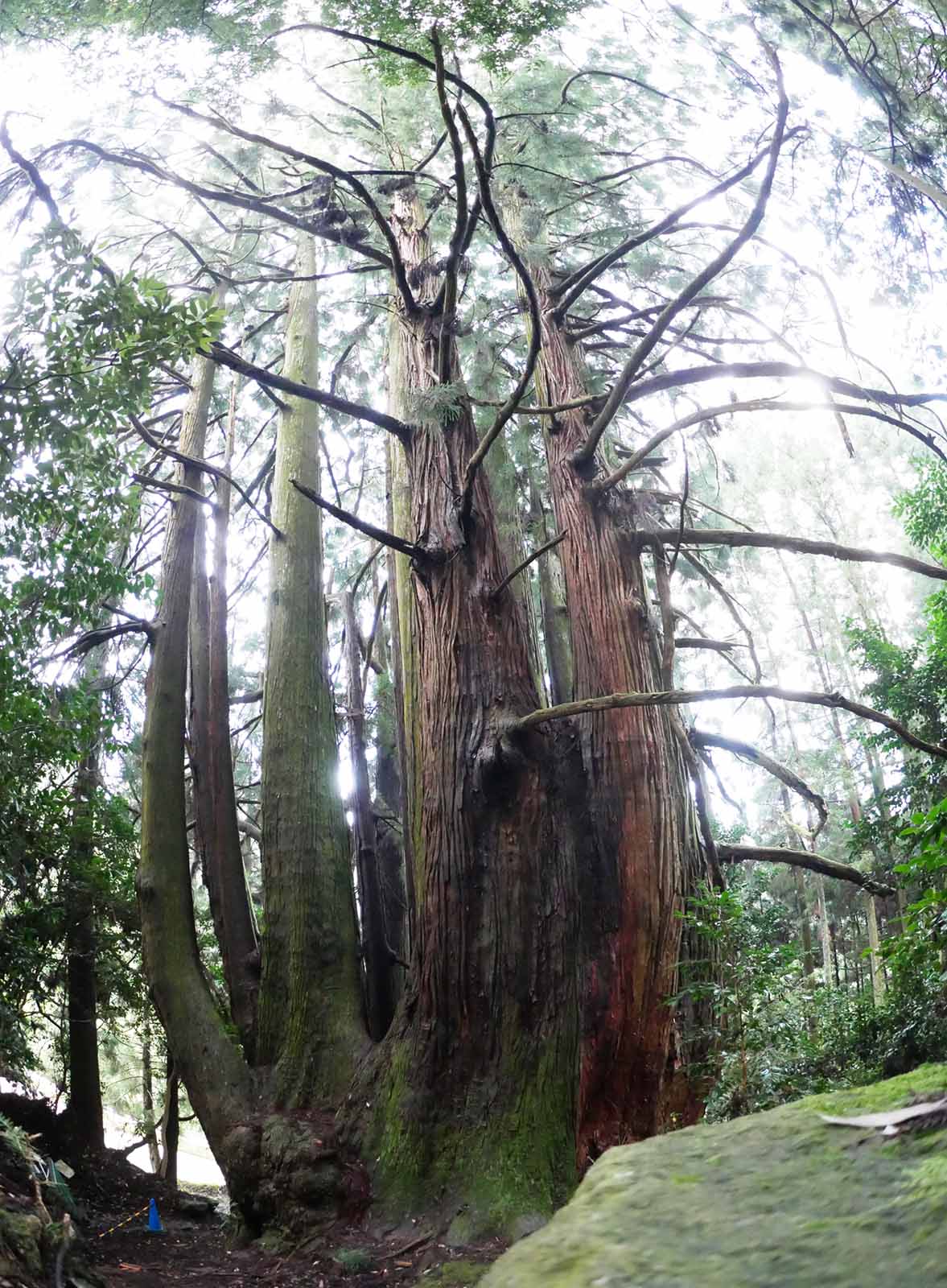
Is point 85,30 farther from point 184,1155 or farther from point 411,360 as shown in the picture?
point 184,1155

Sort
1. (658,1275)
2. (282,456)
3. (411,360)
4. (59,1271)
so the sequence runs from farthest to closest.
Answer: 1. (282,456)
2. (411,360)
3. (59,1271)
4. (658,1275)

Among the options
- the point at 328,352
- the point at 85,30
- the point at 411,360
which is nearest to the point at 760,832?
the point at 328,352

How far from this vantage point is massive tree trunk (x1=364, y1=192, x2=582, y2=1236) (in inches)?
164

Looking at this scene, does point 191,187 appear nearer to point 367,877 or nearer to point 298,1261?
point 367,877

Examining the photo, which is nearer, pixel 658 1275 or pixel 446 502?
pixel 658 1275

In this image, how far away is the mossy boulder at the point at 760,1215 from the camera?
0.96m

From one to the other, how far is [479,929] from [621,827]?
2.97ft

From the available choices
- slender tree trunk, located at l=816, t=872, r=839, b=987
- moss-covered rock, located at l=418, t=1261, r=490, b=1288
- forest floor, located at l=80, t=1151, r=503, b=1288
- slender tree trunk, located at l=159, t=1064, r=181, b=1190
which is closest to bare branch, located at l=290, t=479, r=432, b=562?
forest floor, located at l=80, t=1151, r=503, b=1288

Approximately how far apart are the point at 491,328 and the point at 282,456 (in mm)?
1907

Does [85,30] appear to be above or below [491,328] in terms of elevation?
above

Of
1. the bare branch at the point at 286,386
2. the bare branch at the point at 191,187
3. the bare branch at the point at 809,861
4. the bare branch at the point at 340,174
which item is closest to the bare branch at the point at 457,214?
the bare branch at the point at 340,174

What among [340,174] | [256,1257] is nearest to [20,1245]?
[256,1257]

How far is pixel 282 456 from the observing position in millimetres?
7086

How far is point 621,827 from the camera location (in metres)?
4.81
